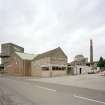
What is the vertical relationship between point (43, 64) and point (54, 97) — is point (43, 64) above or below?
above

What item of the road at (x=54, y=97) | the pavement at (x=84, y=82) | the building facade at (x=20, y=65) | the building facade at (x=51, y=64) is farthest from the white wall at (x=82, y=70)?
the road at (x=54, y=97)

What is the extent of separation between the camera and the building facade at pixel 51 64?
6150cm

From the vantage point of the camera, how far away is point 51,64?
62250mm

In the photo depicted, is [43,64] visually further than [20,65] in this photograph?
No

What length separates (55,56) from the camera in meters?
65.4

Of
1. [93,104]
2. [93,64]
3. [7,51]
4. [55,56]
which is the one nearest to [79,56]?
[93,64]

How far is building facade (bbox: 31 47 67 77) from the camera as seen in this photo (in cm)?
6150

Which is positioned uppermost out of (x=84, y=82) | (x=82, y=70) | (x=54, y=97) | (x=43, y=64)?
(x=43, y=64)

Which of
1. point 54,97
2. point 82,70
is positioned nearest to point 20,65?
point 82,70

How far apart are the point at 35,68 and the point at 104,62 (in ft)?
143

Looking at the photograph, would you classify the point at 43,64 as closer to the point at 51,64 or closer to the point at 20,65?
the point at 51,64

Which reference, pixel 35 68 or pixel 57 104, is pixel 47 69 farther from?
pixel 57 104

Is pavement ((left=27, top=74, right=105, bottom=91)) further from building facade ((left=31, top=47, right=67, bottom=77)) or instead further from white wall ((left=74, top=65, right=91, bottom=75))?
white wall ((left=74, top=65, right=91, bottom=75))

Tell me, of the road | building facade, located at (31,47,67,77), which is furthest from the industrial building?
the road
